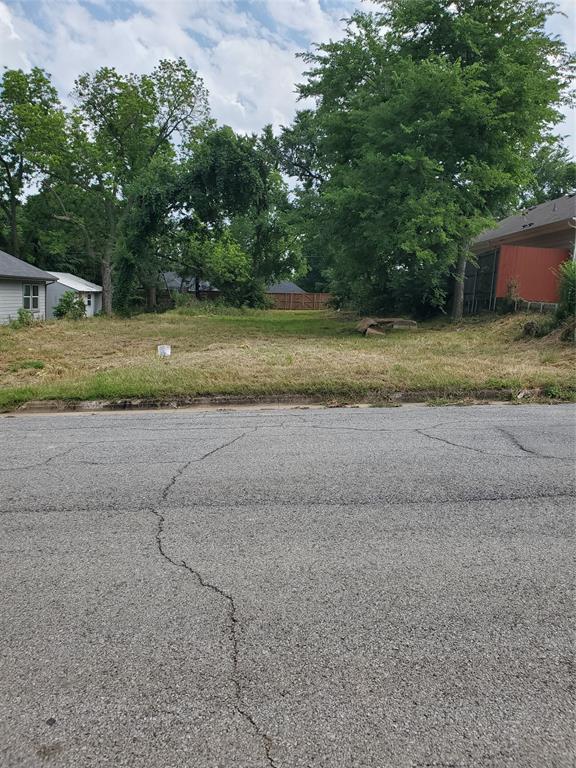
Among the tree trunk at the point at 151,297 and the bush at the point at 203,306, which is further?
the tree trunk at the point at 151,297

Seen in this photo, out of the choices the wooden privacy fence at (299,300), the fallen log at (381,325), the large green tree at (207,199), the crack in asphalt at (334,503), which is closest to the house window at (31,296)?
the large green tree at (207,199)

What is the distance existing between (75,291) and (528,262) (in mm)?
24322

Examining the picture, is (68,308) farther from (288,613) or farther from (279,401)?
(288,613)

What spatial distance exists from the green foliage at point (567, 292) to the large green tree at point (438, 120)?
4036 mm

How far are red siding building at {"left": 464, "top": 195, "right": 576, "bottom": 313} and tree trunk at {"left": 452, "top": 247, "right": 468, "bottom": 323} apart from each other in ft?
3.20

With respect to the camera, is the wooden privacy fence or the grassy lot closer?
the grassy lot

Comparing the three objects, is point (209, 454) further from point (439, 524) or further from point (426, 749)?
point (426, 749)

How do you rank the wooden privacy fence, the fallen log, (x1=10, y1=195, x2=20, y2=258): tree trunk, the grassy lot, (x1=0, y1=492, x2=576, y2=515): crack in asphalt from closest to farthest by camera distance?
(x1=0, y1=492, x2=576, y2=515): crack in asphalt → the grassy lot → the fallen log → (x1=10, y1=195, x2=20, y2=258): tree trunk → the wooden privacy fence

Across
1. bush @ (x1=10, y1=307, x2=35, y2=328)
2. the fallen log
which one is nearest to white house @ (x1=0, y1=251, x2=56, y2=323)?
bush @ (x1=10, y1=307, x2=35, y2=328)

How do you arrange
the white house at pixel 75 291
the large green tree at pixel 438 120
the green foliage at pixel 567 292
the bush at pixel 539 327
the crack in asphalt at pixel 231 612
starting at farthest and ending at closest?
1. the white house at pixel 75 291
2. the large green tree at pixel 438 120
3. the bush at pixel 539 327
4. the green foliage at pixel 567 292
5. the crack in asphalt at pixel 231 612

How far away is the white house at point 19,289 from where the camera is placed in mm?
24281

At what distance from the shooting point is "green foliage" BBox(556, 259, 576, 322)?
43.1ft

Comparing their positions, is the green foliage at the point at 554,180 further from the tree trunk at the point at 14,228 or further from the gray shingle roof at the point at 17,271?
the tree trunk at the point at 14,228

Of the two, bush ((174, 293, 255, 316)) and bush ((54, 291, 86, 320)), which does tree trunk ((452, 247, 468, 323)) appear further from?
bush ((54, 291, 86, 320))
